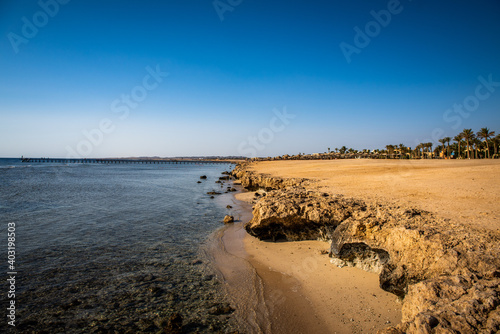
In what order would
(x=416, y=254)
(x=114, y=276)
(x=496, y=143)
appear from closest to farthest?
1. (x=416, y=254)
2. (x=114, y=276)
3. (x=496, y=143)

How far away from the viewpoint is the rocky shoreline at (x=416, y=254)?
151 inches

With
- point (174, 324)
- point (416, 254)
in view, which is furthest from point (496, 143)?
point (174, 324)

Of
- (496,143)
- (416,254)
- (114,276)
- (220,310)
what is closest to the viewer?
(416,254)

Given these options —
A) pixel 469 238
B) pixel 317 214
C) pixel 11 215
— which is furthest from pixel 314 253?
pixel 11 215

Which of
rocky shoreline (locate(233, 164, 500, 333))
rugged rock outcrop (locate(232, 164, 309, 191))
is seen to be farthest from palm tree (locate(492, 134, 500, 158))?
rocky shoreline (locate(233, 164, 500, 333))

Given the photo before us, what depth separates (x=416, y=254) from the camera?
19.8 feet

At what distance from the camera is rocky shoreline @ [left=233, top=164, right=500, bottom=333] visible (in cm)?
383

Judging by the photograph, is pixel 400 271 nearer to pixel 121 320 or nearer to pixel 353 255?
pixel 353 255

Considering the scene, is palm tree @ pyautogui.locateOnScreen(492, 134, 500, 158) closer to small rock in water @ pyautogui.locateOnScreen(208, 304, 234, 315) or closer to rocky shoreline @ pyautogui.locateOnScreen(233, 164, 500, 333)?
rocky shoreline @ pyautogui.locateOnScreen(233, 164, 500, 333)

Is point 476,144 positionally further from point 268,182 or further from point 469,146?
point 268,182

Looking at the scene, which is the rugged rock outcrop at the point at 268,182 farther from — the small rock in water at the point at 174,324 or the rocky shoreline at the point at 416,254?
the small rock in water at the point at 174,324

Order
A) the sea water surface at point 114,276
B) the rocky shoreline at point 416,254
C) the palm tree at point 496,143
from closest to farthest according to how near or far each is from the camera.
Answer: the rocky shoreline at point 416,254
the sea water surface at point 114,276
the palm tree at point 496,143

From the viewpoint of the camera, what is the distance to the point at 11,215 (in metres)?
16.8

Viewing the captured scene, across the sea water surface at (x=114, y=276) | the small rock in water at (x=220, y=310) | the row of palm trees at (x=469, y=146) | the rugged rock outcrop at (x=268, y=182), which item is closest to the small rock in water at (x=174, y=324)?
the sea water surface at (x=114, y=276)
